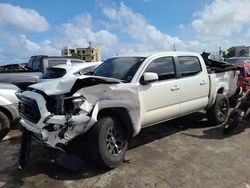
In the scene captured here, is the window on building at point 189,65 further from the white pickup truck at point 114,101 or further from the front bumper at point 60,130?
the front bumper at point 60,130

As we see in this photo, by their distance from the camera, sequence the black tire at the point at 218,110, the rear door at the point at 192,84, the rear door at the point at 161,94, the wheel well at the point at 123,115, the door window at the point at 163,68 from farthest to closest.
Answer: the black tire at the point at 218,110 < the rear door at the point at 192,84 < the door window at the point at 163,68 < the rear door at the point at 161,94 < the wheel well at the point at 123,115

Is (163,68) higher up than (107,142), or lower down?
higher up

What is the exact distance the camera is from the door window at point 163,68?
551 cm

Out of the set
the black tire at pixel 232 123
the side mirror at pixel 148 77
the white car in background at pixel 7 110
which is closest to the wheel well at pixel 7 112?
the white car in background at pixel 7 110

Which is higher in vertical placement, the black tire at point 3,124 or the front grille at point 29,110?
the front grille at point 29,110

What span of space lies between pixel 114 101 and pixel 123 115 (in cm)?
39

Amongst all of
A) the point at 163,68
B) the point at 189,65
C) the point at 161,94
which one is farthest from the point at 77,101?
the point at 189,65

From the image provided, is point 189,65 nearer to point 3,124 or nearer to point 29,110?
point 29,110

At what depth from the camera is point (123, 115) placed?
4734mm

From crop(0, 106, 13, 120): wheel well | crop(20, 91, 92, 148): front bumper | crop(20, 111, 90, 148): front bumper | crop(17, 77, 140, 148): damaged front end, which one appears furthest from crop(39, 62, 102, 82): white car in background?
crop(20, 111, 90, 148): front bumper

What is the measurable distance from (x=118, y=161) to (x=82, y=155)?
0.88 meters

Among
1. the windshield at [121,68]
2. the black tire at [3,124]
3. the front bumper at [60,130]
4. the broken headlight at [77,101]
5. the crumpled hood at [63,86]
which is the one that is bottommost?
the black tire at [3,124]

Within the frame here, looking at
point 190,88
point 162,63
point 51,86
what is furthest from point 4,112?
point 190,88

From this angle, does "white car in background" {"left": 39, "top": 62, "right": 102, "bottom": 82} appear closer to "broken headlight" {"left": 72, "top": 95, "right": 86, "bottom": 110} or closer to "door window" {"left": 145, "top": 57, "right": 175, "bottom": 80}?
"door window" {"left": 145, "top": 57, "right": 175, "bottom": 80}
